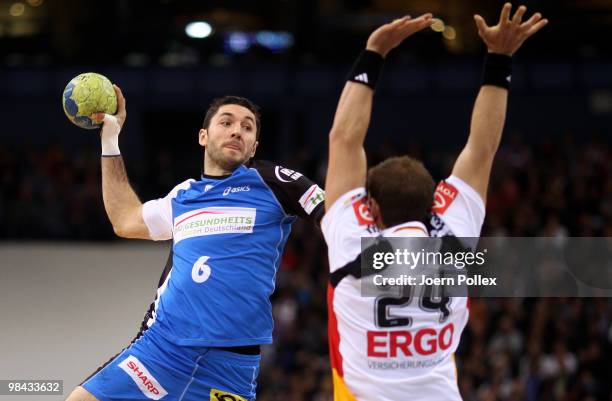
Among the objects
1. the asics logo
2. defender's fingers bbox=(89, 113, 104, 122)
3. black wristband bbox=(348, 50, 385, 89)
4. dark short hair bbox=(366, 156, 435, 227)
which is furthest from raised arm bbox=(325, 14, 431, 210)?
defender's fingers bbox=(89, 113, 104, 122)

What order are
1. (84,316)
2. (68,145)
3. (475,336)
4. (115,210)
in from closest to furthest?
(115,210)
(475,336)
(84,316)
(68,145)

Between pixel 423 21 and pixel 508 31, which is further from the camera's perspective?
pixel 508 31

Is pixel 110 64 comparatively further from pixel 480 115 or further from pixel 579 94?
pixel 480 115

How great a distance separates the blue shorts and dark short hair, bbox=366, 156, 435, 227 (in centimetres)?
201

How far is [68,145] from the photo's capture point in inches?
934

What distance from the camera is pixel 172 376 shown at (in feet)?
18.3

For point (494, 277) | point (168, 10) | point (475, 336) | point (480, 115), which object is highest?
point (168, 10)

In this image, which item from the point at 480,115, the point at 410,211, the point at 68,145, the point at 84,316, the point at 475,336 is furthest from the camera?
the point at 68,145

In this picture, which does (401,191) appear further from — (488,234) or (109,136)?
(488,234)

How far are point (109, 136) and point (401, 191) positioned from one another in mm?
2810

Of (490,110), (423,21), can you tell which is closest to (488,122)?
A: (490,110)

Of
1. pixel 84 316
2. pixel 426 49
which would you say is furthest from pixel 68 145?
pixel 426 49

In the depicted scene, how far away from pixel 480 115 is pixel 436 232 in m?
0.60

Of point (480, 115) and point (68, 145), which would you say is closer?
point (480, 115)
